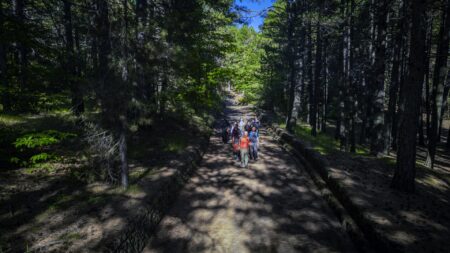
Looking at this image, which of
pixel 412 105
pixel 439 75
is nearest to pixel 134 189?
pixel 412 105

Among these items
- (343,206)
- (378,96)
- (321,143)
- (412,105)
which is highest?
(378,96)

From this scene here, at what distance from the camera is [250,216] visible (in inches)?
317

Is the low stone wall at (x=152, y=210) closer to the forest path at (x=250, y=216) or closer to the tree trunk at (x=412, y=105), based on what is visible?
the forest path at (x=250, y=216)

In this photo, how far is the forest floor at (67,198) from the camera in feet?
18.0

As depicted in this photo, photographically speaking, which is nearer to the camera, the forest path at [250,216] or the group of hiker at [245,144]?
the forest path at [250,216]

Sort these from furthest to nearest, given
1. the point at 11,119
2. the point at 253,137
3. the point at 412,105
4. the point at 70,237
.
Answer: the point at 253,137 < the point at 11,119 < the point at 412,105 < the point at 70,237

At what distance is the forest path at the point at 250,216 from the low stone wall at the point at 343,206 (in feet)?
0.83

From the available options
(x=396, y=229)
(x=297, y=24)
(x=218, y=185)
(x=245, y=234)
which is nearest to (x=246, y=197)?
(x=218, y=185)

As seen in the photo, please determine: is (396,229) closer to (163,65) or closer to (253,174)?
(253,174)

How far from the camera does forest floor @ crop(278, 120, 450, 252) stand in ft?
18.8

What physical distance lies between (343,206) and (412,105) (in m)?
3.77

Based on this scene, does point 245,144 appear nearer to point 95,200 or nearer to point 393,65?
point 95,200

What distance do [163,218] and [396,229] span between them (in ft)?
20.0

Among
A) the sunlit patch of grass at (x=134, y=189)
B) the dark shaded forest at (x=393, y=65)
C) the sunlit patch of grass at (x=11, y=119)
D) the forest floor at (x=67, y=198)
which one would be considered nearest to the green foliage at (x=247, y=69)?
the dark shaded forest at (x=393, y=65)
